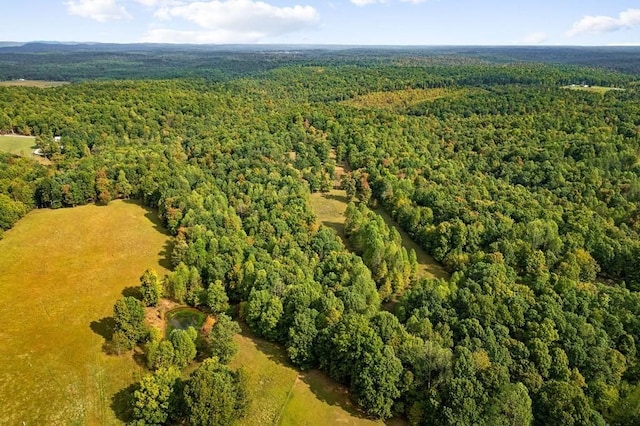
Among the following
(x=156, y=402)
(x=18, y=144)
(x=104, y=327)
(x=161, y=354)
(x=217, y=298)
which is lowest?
(x=104, y=327)

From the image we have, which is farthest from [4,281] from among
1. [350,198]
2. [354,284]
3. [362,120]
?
[362,120]

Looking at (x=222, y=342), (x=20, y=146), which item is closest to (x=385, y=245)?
(x=222, y=342)

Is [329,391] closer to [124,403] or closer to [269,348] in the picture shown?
[269,348]

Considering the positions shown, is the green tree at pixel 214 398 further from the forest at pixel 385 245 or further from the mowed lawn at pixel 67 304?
the mowed lawn at pixel 67 304

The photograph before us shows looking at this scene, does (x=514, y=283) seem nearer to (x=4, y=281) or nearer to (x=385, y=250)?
(x=385, y=250)

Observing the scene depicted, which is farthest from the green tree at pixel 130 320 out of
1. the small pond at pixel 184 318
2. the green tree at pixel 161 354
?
the small pond at pixel 184 318

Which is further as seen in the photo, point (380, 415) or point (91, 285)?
point (91, 285)
